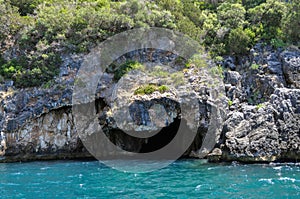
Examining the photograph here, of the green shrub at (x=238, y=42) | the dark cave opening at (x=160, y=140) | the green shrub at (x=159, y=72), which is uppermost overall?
the green shrub at (x=238, y=42)

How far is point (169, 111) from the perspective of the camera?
28266 mm

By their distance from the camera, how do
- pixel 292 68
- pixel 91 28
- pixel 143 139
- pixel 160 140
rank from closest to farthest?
pixel 292 68, pixel 143 139, pixel 160 140, pixel 91 28

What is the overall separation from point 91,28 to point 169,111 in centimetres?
1313

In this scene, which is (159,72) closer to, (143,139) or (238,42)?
(143,139)

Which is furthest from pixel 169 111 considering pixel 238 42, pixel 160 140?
pixel 238 42

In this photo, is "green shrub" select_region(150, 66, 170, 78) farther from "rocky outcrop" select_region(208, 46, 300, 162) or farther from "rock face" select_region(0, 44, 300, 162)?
"rocky outcrop" select_region(208, 46, 300, 162)

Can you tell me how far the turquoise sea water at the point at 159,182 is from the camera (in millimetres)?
17438

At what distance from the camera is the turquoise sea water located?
17438mm

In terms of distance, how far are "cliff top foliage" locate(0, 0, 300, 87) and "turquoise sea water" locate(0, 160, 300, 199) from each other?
11690 millimetres

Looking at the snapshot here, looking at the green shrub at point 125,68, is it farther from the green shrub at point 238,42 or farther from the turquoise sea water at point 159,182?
the green shrub at point 238,42

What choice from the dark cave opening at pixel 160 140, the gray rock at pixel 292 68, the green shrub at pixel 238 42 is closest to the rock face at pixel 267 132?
the gray rock at pixel 292 68

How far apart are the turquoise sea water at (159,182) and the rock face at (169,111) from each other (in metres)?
2.58

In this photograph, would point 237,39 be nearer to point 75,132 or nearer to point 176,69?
point 176,69

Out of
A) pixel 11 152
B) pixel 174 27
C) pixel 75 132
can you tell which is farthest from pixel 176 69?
pixel 11 152
